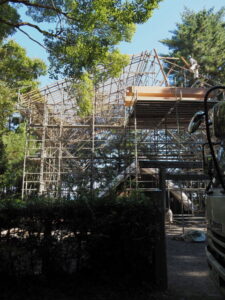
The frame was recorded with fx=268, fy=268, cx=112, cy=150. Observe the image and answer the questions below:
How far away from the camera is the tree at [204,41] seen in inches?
1015

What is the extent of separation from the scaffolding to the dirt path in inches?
98.4

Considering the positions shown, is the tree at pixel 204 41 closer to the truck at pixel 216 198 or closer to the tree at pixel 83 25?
the tree at pixel 83 25

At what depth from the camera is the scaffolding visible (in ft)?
36.9

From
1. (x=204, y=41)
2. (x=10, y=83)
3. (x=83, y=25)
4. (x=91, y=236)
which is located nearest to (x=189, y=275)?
Result: (x=91, y=236)

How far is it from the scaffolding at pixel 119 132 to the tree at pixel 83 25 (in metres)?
2.36

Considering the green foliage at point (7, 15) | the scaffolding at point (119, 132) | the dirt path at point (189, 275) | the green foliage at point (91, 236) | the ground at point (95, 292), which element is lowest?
the dirt path at point (189, 275)

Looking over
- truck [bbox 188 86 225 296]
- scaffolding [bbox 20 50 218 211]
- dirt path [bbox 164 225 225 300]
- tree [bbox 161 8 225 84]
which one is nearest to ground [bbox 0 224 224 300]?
dirt path [bbox 164 225 225 300]

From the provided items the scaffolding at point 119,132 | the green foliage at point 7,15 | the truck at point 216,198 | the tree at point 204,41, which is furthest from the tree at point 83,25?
the tree at point 204,41

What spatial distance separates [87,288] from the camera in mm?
4062

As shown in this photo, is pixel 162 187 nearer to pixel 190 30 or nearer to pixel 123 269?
pixel 123 269

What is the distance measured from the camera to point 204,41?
26703mm

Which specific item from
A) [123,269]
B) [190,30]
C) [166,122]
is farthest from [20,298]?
[190,30]

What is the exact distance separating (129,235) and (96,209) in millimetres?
650

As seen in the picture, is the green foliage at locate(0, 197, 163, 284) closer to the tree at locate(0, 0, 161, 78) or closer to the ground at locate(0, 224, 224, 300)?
the ground at locate(0, 224, 224, 300)
